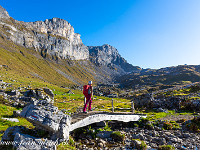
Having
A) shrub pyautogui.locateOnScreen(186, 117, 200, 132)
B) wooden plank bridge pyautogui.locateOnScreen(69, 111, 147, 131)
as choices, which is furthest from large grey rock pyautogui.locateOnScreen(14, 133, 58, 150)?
shrub pyautogui.locateOnScreen(186, 117, 200, 132)

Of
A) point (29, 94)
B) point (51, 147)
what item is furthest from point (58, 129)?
point (29, 94)

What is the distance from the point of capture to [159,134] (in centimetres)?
1484

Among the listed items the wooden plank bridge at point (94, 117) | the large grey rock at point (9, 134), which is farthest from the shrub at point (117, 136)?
the large grey rock at point (9, 134)

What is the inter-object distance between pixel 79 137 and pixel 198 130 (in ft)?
49.4

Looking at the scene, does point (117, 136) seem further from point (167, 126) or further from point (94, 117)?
point (167, 126)

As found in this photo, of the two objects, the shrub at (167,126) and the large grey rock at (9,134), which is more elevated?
the large grey rock at (9,134)

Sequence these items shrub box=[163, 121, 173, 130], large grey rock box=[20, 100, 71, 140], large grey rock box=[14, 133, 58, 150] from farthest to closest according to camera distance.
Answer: shrub box=[163, 121, 173, 130]
large grey rock box=[20, 100, 71, 140]
large grey rock box=[14, 133, 58, 150]

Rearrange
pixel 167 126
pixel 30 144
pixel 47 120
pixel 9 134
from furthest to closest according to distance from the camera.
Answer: pixel 167 126, pixel 47 120, pixel 9 134, pixel 30 144

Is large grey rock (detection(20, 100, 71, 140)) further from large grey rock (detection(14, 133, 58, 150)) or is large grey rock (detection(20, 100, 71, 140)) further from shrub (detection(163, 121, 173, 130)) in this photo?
shrub (detection(163, 121, 173, 130))

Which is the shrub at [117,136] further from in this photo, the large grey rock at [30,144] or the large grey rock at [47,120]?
the large grey rock at [30,144]

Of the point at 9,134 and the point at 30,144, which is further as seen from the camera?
the point at 9,134

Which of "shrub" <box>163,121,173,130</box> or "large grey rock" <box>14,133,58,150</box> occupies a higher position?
"large grey rock" <box>14,133,58,150</box>

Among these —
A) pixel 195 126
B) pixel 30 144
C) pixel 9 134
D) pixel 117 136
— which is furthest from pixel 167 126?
pixel 9 134

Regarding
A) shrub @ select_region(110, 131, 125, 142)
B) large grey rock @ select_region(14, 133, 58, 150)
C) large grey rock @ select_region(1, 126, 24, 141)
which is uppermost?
large grey rock @ select_region(1, 126, 24, 141)
